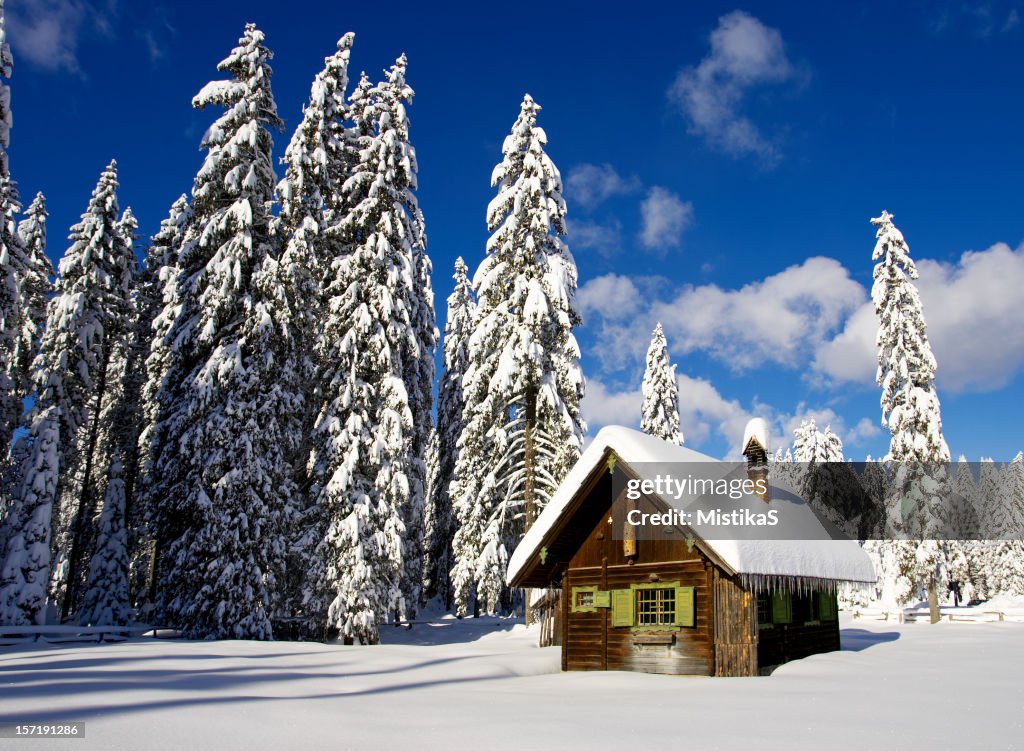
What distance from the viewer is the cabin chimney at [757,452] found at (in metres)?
19.0

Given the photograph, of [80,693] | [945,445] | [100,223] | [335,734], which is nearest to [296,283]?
[100,223]

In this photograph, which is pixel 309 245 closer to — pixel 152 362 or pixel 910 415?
pixel 152 362

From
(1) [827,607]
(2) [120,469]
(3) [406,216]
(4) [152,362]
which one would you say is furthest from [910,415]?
(2) [120,469]

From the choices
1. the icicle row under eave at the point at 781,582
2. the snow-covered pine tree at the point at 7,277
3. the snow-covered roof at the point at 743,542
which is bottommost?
the icicle row under eave at the point at 781,582

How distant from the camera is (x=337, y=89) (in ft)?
93.6

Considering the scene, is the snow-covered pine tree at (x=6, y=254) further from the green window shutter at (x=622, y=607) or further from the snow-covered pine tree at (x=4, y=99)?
the green window shutter at (x=622, y=607)

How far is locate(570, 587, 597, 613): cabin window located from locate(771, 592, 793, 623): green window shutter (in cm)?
446

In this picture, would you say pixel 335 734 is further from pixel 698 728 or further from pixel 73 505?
pixel 73 505

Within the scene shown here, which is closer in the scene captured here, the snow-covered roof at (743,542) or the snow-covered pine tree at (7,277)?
the snow-covered roof at (743,542)

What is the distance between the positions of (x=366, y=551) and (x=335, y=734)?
14.8 m

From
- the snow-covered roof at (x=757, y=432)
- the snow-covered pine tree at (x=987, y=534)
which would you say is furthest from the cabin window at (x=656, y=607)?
the snow-covered pine tree at (x=987, y=534)

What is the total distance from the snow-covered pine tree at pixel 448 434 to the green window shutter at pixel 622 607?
74.3ft

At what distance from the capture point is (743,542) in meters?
15.5

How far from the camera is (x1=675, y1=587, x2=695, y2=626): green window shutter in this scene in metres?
15.9
